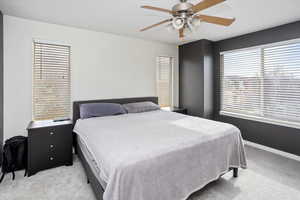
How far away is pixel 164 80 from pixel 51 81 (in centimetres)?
279

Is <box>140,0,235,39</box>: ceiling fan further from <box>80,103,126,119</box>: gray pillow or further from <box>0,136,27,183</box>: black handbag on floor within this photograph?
<box>0,136,27,183</box>: black handbag on floor

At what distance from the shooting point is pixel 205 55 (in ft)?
13.1

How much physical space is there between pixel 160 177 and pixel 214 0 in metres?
1.75

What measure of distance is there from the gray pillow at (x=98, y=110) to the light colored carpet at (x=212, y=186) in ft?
2.98

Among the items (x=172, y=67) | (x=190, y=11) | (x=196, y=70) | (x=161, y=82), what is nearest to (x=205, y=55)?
(x=196, y=70)

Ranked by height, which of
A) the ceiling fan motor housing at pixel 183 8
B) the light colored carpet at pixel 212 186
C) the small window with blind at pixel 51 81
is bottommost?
the light colored carpet at pixel 212 186

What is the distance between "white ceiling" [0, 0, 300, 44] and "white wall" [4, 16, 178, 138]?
21 centimetres

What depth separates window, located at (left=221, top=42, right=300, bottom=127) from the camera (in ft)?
9.45

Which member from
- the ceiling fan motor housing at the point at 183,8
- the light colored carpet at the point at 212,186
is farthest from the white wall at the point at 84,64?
the ceiling fan motor housing at the point at 183,8

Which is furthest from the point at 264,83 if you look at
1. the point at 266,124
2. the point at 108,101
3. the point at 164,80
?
the point at 108,101

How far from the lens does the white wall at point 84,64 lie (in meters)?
2.60

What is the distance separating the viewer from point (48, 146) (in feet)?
7.91

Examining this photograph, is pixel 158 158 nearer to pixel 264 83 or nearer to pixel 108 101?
pixel 108 101

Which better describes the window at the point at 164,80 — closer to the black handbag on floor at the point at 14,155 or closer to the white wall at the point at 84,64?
the white wall at the point at 84,64
